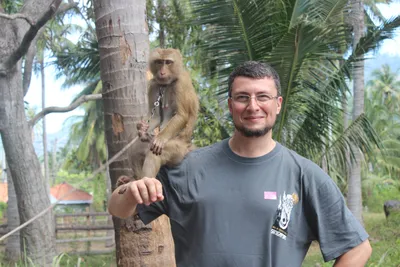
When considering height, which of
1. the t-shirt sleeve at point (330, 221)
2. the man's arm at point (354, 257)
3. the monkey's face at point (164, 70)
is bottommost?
the man's arm at point (354, 257)

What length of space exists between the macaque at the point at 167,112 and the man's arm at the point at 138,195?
99 cm

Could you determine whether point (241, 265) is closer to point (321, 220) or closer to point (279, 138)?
point (321, 220)

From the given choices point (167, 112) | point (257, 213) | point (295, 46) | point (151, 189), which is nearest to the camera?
point (151, 189)

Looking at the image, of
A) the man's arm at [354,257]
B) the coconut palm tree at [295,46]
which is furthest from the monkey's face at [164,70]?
the coconut palm tree at [295,46]

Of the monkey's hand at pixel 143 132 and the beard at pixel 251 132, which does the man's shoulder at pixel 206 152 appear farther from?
the monkey's hand at pixel 143 132

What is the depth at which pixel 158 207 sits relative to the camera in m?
2.57

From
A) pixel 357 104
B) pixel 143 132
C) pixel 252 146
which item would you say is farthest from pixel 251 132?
pixel 357 104

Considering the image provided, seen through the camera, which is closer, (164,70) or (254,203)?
(254,203)

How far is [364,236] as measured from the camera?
2385 mm

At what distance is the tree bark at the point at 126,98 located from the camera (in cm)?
384

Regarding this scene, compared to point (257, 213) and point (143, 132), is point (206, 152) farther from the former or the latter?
point (143, 132)

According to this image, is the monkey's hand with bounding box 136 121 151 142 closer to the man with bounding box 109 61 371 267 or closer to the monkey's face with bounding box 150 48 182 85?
the monkey's face with bounding box 150 48 182 85

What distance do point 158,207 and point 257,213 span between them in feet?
1.72

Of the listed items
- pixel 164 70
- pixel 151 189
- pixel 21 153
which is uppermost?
pixel 164 70
